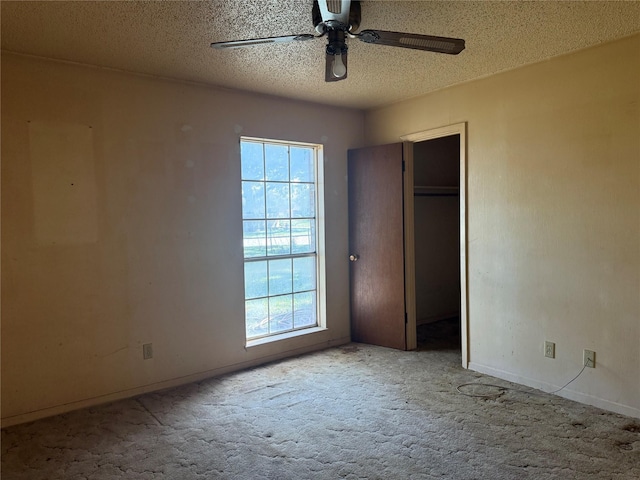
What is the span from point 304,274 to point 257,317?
0.65 meters

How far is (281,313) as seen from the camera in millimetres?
4164

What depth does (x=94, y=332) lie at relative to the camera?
3.10m

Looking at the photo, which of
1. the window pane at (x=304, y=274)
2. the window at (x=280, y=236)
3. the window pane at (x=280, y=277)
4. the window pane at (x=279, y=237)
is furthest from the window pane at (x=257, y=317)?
the window pane at (x=279, y=237)

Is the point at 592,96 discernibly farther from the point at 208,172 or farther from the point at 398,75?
the point at 208,172

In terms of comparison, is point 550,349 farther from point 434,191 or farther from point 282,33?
point 282,33

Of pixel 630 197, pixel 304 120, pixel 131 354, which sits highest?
pixel 304 120

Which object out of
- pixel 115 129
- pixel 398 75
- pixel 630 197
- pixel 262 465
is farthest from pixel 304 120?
pixel 262 465

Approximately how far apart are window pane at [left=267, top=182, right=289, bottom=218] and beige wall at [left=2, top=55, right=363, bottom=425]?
0.38 metres

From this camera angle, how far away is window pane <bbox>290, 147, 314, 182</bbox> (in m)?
4.19

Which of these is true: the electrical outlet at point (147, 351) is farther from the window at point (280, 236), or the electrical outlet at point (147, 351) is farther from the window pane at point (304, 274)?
the window pane at point (304, 274)

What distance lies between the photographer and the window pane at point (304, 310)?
4.26 metres

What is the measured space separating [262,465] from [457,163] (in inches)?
168

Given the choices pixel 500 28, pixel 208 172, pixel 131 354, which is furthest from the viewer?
pixel 208 172

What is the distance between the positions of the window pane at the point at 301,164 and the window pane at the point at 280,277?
823 mm
